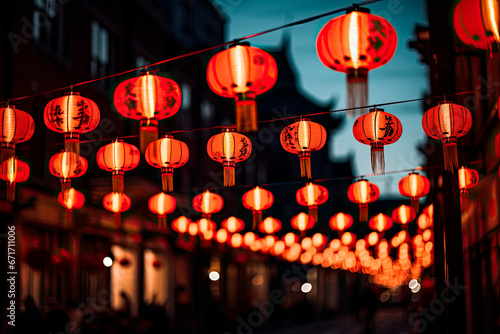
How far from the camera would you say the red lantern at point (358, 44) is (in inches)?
243

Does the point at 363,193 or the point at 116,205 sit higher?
the point at 363,193

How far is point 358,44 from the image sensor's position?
6.18 metres

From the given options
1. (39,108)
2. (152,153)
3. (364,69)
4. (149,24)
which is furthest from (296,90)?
(364,69)

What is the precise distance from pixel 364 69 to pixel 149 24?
660 inches

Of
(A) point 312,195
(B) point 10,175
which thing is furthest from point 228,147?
(A) point 312,195

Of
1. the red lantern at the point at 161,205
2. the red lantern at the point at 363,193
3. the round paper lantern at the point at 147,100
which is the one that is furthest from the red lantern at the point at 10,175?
the red lantern at the point at 363,193

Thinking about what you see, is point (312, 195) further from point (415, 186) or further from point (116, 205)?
point (116, 205)

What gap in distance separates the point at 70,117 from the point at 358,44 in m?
4.28

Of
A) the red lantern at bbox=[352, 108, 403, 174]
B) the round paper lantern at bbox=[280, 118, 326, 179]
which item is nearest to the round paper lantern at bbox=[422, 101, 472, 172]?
the red lantern at bbox=[352, 108, 403, 174]

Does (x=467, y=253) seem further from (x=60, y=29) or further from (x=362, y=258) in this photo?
(x=362, y=258)

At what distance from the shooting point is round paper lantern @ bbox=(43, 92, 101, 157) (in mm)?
8367

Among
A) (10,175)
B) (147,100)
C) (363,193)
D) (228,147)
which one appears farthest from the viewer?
(363,193)

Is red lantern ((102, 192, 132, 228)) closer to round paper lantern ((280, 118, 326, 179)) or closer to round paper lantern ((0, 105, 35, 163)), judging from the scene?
round paper lantern ((0, 105, 35, 163))

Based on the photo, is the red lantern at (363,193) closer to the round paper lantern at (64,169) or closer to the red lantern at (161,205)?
the red lantern at (161,205)
